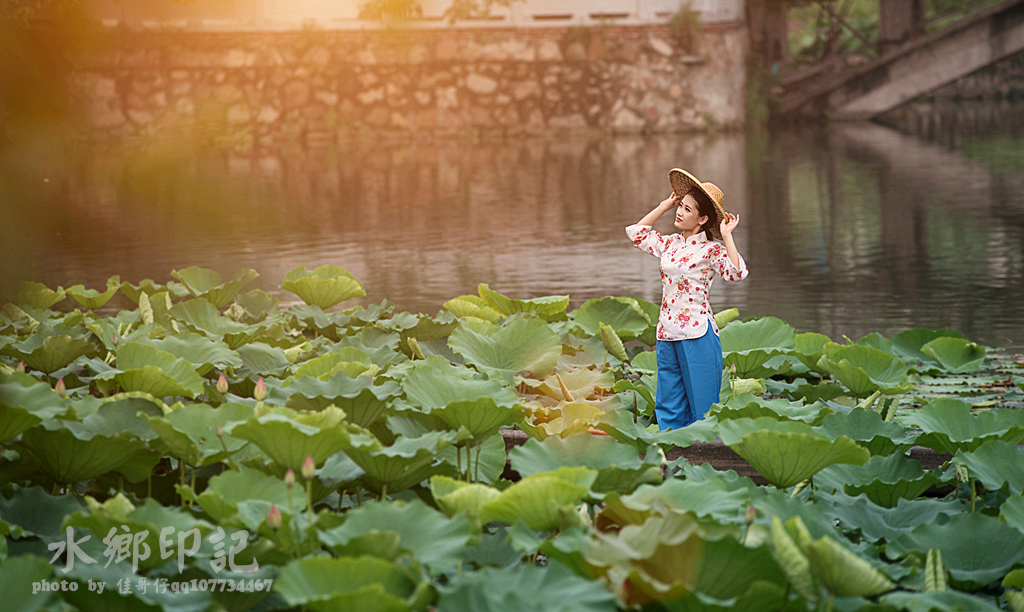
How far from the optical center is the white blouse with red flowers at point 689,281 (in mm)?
2742

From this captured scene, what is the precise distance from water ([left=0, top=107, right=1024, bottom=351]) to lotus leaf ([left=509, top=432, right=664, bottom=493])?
0.96 m

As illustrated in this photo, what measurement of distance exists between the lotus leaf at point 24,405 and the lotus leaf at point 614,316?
189 centimetres

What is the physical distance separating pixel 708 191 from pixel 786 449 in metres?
1.07

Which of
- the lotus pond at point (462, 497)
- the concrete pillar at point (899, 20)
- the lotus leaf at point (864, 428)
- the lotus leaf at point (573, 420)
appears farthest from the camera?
the concrete pillar at point (899, 20)

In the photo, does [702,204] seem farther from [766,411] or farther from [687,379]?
[766,411]

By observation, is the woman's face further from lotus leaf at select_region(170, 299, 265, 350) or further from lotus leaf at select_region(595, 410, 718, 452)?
lotus leaf at select_region(170, 299, 265, 350)

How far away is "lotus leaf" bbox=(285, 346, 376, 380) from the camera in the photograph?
2422 mm

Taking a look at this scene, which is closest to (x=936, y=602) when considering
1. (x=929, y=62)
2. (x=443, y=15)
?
(x=443, y=15)

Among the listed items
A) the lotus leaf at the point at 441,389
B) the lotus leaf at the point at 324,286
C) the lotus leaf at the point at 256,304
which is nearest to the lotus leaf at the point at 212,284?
the lotus leaf at the point at 256,304

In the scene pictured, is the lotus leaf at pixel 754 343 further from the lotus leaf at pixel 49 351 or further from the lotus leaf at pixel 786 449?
the lotus leaf at pixel 49 351

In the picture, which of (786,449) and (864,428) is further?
(864,428)

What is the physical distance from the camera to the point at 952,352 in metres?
3.22

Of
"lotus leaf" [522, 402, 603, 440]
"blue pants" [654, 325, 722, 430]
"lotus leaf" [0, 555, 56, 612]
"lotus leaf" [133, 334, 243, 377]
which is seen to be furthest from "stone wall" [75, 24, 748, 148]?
"lotus leaf" [0, 555, 56, 612]

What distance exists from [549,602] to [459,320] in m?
2.02
